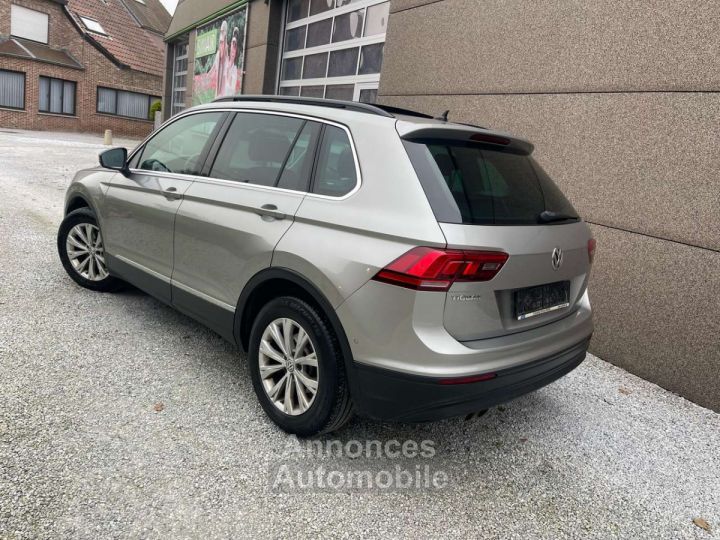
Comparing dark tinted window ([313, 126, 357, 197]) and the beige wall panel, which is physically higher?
the beige wall panel

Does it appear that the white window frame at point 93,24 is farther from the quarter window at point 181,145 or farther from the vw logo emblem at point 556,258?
the vw logo emblem at point 556,258

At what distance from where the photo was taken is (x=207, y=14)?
13844mm

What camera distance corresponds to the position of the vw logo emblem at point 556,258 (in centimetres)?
263

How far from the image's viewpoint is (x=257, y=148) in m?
3.22

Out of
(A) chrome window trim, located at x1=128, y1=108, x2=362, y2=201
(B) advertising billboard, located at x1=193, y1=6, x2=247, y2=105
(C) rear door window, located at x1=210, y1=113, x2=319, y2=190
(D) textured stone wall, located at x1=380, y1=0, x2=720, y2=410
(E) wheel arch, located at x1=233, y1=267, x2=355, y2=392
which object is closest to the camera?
(E) wheel arch, located at x1=233, y1=267, x2=355, y2=392

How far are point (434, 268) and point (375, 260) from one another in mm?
271

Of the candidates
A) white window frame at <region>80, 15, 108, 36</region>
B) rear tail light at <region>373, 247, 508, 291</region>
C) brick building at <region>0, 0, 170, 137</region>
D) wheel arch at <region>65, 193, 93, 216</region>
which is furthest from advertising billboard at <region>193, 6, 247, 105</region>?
white window frame at <region>80, 15, 108, 36</region>

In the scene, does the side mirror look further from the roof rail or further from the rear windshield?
the rear windshield

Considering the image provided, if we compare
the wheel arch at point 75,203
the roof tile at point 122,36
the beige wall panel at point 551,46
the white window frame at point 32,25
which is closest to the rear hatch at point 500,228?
the beige wall panel at point 551,46

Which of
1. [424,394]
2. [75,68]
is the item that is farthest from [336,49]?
[75,68]

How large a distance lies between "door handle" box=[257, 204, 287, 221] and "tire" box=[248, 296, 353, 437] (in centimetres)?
43

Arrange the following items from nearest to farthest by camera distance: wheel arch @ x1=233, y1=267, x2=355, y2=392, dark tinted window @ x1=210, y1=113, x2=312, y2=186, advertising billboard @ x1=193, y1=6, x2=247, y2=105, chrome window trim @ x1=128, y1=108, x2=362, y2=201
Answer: wheel arch @ x1=233, y1=267, x2=355, y2=392
chrome window trim @ x1=128, y1=108, x2=362, y2=201
dark tinted window @ x1=210, y1=113, x2=312, y2=186
advertising billboard @ x1=193, y1=6, x2=247, y2=105

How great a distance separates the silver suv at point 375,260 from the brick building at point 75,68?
93.7ft

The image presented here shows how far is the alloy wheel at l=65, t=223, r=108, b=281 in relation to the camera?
4551mm
